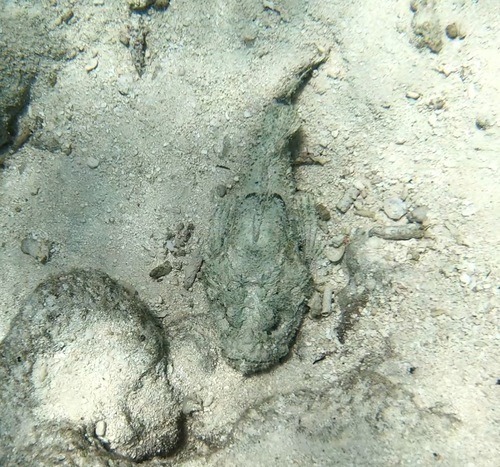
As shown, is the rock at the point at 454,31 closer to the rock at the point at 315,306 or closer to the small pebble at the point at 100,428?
the rock at the point at 315,306

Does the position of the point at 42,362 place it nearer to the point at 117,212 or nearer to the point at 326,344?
the point at 117,212

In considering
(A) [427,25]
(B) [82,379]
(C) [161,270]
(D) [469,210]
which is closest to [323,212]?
(D) [469,210]

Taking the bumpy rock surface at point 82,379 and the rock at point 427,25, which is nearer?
the bumpy rock surface at point 82,379

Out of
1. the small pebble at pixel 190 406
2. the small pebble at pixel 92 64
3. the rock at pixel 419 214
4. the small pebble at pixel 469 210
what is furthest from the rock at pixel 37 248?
the small pebble at pixel 469 210

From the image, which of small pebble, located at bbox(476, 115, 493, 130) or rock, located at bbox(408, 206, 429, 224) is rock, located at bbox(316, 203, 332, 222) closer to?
rock, located at bbox(408, 206, 429, 224)

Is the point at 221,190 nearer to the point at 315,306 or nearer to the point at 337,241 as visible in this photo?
the point at 337,241

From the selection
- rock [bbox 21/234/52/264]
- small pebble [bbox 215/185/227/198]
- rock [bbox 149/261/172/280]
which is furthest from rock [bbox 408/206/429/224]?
rock [bbox 21/234/52/264]
